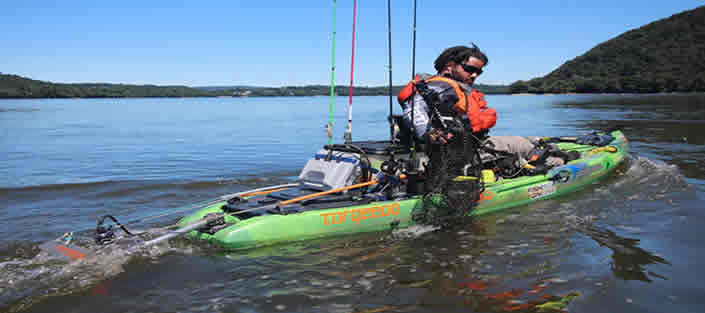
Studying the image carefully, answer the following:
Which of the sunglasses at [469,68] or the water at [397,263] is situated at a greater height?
the sunglasses at [469,68]

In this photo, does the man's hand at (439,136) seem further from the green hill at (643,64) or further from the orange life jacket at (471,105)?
the green hill at (643,64)

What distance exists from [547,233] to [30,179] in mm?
10536

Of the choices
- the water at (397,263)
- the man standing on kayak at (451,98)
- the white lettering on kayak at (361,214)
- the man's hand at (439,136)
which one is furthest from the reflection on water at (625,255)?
the white lettering on kayak at (361,214)

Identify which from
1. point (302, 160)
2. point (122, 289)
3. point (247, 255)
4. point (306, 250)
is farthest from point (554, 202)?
point (302, 160)

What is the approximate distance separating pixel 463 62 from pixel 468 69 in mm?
110

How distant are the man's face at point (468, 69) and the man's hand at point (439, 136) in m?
0.94

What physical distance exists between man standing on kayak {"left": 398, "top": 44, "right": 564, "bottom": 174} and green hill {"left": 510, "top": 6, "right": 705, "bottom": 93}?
82.8m

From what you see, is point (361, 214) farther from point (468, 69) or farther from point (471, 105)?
point (468, 69)

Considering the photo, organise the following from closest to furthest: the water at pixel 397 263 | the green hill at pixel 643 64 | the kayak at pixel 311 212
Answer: the water at pixel 397 263
the kayak at pixel 311 212
the green hill at pixel 643 64

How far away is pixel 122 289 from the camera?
441 centimetres

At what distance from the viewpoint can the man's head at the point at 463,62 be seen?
19.7ft

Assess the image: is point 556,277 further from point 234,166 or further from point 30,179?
point 30,179

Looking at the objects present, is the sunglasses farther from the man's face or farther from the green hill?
the green hill

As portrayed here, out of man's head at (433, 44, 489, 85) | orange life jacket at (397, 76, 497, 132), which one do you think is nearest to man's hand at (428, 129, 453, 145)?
orange life jacket at (397, 76, 497, 132)
